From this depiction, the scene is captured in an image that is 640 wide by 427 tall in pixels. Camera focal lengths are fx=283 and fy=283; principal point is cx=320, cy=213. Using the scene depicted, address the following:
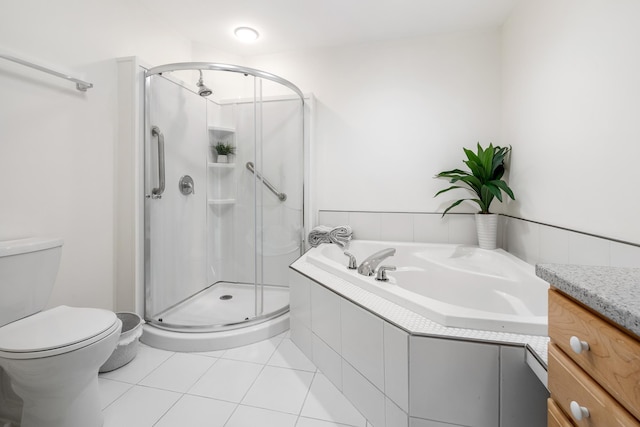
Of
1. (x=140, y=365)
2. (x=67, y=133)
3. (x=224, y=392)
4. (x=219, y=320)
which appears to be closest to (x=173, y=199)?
(x=67, y=133)

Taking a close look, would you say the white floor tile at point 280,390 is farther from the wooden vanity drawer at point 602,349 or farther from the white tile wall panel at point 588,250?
the white tile wall panel at point 588,250

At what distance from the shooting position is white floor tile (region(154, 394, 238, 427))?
119 centimetres

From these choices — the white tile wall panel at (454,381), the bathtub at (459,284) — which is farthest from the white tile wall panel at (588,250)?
the white tile wall panel at (454,381)

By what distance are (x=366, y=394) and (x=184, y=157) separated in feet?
6.30

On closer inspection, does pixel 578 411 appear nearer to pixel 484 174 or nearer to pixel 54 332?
pixel 54 332

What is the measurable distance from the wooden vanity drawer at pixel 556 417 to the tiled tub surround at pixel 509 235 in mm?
810

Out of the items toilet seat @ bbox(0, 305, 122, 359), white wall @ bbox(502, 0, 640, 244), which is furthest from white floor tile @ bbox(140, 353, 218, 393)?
white wall @ bbox(502, 0, 640, 244)

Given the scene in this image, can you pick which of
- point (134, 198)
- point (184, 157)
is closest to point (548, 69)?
point (184, 157)

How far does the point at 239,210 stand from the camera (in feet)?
7.20

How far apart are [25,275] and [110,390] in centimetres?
67

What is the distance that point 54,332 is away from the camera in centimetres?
111

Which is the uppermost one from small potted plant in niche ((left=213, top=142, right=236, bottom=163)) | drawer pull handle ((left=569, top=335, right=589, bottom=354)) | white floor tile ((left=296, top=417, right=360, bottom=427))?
small potted plant in niche ((left=213, top=142, right=236, bottom=163))

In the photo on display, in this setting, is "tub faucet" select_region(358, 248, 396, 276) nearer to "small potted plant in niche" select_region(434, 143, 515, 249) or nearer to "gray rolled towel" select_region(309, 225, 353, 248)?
"gray rolled towel" select_region(309, 225, 353, 248)

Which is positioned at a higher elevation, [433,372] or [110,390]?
[433,372]
